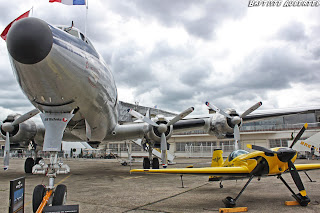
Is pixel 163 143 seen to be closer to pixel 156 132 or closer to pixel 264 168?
pixel 156 132

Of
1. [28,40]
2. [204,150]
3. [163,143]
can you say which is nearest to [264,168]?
[28,40]

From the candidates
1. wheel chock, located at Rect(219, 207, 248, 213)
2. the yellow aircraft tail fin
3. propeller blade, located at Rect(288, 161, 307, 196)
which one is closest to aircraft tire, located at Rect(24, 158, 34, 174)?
the yellow aircraft tail fin

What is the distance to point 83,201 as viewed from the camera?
6.47m

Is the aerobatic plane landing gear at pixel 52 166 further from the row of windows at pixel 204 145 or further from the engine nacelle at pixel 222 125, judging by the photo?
the row of windows at pixel 204 145

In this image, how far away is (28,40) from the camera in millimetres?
4477

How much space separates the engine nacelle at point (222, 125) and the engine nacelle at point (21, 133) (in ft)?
34.4

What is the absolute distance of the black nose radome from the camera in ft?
14.7

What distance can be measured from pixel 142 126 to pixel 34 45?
978cm

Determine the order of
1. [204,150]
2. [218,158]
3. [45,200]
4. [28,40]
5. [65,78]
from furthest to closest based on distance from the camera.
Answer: [204,150], [218,158], [65,78], [45,200], [28,40]

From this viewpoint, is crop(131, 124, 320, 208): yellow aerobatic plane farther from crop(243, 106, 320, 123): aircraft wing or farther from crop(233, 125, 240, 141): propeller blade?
crop(243, 106, 320, 123): aircraft wing

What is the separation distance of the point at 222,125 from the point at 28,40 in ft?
38.8

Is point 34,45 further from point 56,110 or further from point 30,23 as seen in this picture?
point 56,110

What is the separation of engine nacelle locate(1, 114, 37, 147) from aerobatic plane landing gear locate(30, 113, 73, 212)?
332 inches

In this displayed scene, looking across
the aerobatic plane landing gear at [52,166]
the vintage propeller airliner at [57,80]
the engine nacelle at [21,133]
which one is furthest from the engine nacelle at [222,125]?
the engine nacelle at [21,133]
